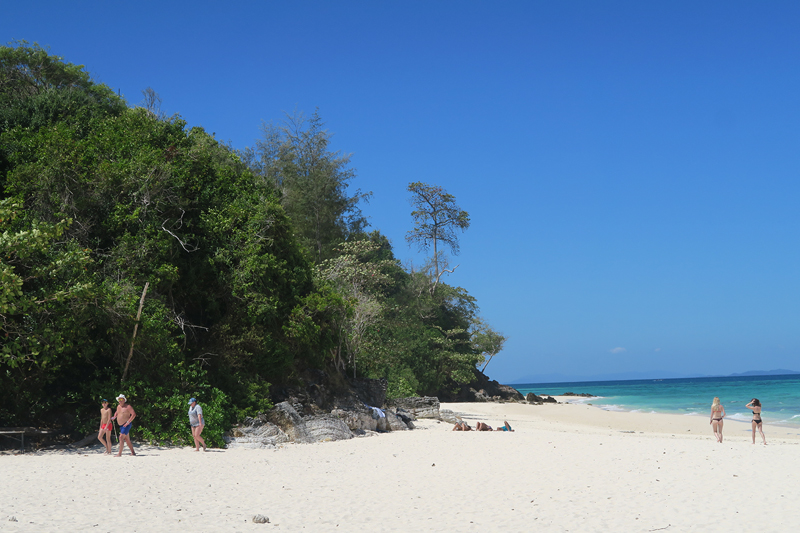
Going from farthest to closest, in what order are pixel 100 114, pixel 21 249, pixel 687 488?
pixel 100 114, pixel 21 249, pixel 687 488

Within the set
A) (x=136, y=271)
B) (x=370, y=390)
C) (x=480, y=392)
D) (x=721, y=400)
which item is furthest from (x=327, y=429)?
(x=721, y=400)

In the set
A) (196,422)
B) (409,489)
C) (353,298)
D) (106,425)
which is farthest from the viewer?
(353,298)

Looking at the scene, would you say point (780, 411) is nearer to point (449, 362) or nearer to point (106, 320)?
point (449, 362)

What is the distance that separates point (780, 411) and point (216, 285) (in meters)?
37.8

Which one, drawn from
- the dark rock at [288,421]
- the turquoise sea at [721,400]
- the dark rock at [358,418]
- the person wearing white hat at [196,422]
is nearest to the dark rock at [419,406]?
the dark rock at [358,418]

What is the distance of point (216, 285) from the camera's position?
58.6 feet

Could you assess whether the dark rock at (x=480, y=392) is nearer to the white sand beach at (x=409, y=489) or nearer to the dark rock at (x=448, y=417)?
the dark rock at (x=448, y=417)

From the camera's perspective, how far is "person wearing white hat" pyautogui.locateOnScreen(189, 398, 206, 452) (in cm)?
1366

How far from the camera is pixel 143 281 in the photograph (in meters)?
15.3

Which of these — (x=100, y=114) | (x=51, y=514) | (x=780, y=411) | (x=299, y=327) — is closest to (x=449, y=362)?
(x=780, y=411)

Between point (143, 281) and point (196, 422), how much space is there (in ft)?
13.4

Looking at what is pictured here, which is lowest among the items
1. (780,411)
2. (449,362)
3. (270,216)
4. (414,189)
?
(780,411)

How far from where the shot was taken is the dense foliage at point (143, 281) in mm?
13055

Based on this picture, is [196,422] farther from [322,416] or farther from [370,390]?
[370,390]
